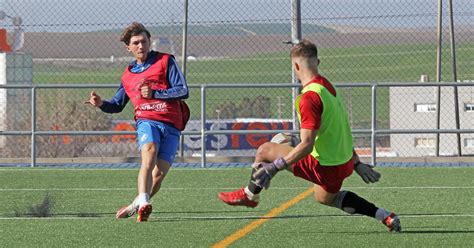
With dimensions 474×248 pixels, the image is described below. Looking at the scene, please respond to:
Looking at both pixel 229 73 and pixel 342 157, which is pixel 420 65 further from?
pixel 342 157

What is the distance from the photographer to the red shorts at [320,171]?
10188mm

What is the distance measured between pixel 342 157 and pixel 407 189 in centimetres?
458

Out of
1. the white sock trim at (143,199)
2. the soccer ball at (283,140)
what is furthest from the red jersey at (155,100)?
the soccer ball at (283,140)

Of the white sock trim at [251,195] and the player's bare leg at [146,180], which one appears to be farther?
the player's bare leg at [146,180]

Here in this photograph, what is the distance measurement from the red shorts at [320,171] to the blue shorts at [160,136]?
195 cm

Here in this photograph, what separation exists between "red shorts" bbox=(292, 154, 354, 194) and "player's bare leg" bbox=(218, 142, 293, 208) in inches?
5.8

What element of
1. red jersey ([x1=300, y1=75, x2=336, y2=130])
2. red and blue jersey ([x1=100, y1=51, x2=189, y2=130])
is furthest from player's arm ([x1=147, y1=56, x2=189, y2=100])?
red jersey ([x1=300, y1=75, x2=336, y2=130])

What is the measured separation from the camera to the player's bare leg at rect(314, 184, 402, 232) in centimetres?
1038

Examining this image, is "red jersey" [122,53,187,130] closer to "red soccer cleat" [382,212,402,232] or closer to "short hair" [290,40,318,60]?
"short hair" [290,40,318,60]

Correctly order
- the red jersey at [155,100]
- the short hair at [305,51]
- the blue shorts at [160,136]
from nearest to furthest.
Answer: the short hair at [305,51] → the blue shorts at [160,136] → the red jersey at [155,100]

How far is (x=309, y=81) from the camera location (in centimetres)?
1006

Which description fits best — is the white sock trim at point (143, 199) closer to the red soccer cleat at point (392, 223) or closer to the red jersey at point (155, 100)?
the red jersey at point (155, 100)

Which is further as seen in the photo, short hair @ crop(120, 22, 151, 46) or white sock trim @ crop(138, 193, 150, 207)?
short hair @ crop(120, 22, 151, 46)

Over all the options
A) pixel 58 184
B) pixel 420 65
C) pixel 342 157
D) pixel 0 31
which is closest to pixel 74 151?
pixel 0 31
